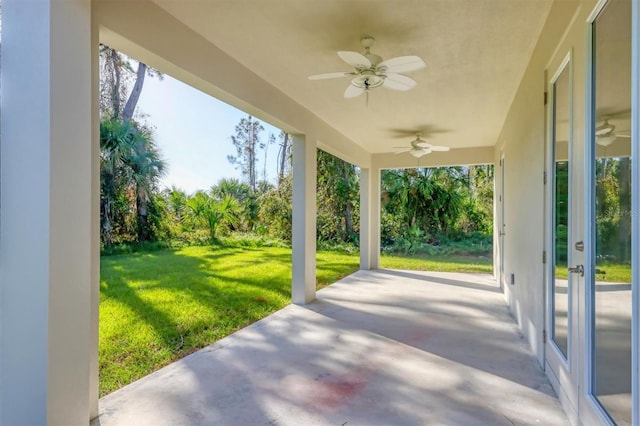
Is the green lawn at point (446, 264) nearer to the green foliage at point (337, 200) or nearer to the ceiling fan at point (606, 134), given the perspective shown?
the green foliage at point (337, 200)

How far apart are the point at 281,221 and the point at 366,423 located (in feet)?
32.8

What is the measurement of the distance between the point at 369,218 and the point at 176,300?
4.27 m

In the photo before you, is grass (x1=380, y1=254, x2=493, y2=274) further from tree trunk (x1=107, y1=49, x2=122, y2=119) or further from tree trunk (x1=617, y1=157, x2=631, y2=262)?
tree trunk (x1=107, y1=49, x2=122, y2=119)

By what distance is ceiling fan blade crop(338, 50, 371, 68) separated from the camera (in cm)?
243

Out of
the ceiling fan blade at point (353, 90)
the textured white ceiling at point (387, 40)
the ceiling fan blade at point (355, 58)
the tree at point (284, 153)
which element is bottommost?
the ceiling fan blade at point (353, 90)

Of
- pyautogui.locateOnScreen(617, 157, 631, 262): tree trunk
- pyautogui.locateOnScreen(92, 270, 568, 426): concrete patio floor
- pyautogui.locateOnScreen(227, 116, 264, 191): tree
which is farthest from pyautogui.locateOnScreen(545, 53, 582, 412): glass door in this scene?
pyautogui.locateOnScreen(227, 116, 264, 191): tree

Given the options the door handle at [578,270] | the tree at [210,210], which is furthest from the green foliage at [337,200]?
the door handle at [578,270]

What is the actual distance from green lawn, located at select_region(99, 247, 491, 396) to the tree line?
4.70ft

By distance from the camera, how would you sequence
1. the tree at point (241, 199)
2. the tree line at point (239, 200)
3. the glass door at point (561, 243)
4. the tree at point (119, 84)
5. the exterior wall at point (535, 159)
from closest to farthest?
the exterior wall at point (535, 159)
the glass door at point (561, 243)
the tree line at point (239, 200)
the tree at point (119, 84)
the tree at point (241, 199)

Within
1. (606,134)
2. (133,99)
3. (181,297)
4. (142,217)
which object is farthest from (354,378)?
(133,99)

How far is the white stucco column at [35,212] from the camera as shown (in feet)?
5.23

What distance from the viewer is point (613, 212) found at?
1509 mm

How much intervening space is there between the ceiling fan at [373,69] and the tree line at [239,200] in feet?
24.1

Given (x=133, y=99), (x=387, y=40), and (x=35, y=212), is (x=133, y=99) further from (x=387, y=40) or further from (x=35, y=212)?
(x=35, y=212)
